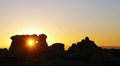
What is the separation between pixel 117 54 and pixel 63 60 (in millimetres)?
18551

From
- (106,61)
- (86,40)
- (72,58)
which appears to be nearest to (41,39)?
(86,40)

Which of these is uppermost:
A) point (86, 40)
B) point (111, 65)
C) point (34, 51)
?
point (86, 40)

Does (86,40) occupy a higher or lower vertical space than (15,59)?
higher

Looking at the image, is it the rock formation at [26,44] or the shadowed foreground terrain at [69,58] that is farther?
the rock formation at [26,44]

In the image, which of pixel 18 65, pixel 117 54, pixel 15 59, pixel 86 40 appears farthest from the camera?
pixel 117 54

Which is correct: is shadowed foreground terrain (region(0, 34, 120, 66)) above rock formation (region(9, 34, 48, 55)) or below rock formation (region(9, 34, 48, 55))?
below

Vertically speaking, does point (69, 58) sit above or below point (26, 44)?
below

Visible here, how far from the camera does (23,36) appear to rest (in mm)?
49469

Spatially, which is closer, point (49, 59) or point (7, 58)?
point (49, 59)

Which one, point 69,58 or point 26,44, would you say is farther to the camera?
point 26,44

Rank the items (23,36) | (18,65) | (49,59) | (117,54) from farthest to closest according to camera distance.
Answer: (23,36) < (117,54) < (49,59) < (18,65)

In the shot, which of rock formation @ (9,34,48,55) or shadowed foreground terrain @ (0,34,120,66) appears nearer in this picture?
shadowed foreground terrain @ (0,34,120,66)

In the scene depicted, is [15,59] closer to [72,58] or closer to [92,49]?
[72,58]

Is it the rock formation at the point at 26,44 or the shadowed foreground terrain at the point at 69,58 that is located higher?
the rock formation at the point at 26,44
